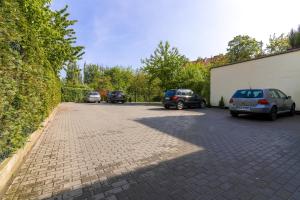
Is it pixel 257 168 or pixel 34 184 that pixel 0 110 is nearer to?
pixel 34 184

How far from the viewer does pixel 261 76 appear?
46.1 ft

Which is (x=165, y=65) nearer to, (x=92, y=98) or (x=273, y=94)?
(x=92, y=98)

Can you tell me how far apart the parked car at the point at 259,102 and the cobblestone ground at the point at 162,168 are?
11.2ft

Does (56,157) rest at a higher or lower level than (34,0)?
lower

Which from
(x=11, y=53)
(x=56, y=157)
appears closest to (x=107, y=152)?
(x=56, y=157)

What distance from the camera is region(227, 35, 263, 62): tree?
107 feet

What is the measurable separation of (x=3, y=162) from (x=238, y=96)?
10.1 metres

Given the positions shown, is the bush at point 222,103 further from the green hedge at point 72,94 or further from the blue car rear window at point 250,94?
the green hedge at point 72,94

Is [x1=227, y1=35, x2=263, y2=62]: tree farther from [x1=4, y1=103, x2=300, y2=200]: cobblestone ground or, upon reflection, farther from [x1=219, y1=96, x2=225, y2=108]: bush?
[x1=4, y1=103, x2=300, y2=200]: cobblestone ground

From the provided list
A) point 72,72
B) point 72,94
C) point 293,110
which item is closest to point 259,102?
point 293,110

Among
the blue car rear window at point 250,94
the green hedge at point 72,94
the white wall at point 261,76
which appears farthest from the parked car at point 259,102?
the green hedge at point 72,94

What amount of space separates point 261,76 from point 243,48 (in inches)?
856

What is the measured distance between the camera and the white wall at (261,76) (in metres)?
12.4

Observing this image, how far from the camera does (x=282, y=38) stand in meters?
29.4
